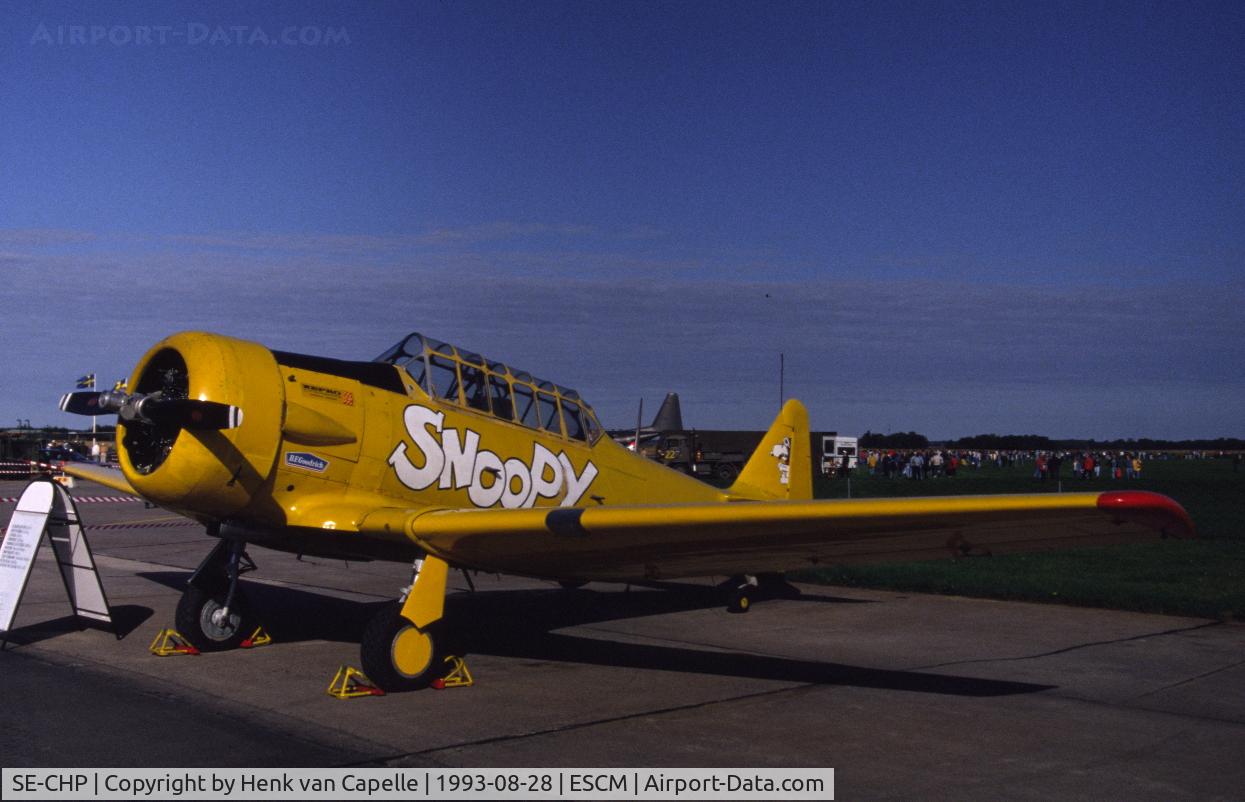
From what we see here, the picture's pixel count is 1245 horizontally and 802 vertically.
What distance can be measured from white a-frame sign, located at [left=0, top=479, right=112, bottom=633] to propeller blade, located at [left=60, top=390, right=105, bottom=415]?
147cm

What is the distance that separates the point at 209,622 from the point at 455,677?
8.08 ft

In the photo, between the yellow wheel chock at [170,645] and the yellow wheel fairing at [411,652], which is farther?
the yellow wheel chock at [170,645]

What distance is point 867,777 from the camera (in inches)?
214

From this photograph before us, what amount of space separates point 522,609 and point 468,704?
5.05 m

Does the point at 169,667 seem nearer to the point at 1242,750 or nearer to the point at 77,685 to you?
the point at 77,685

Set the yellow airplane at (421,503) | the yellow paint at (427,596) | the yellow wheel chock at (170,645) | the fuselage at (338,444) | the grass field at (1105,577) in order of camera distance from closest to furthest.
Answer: the yellow airplane at (421,503), the yellow paint at (427,596), the fuselage at (338,444), the yellow wheel chock at (170,645), the grass field at (1105,577)

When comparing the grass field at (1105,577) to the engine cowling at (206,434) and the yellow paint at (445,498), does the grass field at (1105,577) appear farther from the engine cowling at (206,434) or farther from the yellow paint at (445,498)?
the engine cowling at (206,434)

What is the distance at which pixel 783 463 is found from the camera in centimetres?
1315

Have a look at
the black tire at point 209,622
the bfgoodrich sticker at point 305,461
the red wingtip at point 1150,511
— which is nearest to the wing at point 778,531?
the red wingtip at point 1150,511

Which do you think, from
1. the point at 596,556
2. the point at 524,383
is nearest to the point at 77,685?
the point at 596,556

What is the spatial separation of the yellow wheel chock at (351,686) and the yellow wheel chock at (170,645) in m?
1.95

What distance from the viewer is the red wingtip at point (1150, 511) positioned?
5.60 metres

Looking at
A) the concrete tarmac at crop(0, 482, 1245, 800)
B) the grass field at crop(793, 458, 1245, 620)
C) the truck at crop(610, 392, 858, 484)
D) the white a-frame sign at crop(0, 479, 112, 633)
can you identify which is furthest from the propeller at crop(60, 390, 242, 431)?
the truck at crop(610, 392, 858, 484)

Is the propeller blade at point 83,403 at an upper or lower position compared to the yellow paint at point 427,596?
upper
